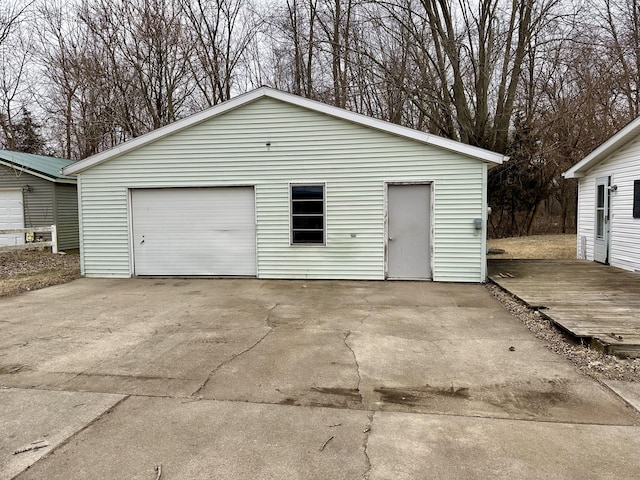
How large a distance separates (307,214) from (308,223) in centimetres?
20

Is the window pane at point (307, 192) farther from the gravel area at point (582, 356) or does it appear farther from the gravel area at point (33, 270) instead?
the gravel area at point (33, 270)

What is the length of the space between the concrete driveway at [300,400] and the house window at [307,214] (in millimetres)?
3272

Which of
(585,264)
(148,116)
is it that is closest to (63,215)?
(148,116)

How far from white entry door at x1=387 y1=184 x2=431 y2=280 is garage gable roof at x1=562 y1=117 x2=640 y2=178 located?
4.28 metres

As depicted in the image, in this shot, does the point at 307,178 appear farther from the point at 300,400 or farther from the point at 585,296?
the point at 300,400

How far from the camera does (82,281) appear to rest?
9727 mm

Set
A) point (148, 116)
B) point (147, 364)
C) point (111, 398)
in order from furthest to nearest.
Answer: point (148, 116), point (147, 364), point (111, 398)

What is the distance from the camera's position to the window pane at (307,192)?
371 inches

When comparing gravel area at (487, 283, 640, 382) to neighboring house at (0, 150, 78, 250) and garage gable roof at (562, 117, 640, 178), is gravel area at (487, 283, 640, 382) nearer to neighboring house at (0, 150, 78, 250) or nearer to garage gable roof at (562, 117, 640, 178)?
garage gable roof at (562, 117, 640, 178)

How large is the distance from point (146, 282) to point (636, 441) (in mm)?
8941

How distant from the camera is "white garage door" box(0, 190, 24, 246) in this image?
15328mm

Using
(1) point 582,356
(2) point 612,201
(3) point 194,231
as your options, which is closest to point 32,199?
(3) point 194,231

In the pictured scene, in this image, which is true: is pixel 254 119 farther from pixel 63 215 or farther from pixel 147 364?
pixel 63 215

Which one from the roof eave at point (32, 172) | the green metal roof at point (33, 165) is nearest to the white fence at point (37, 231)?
the green metal roof at point (33, 165)
